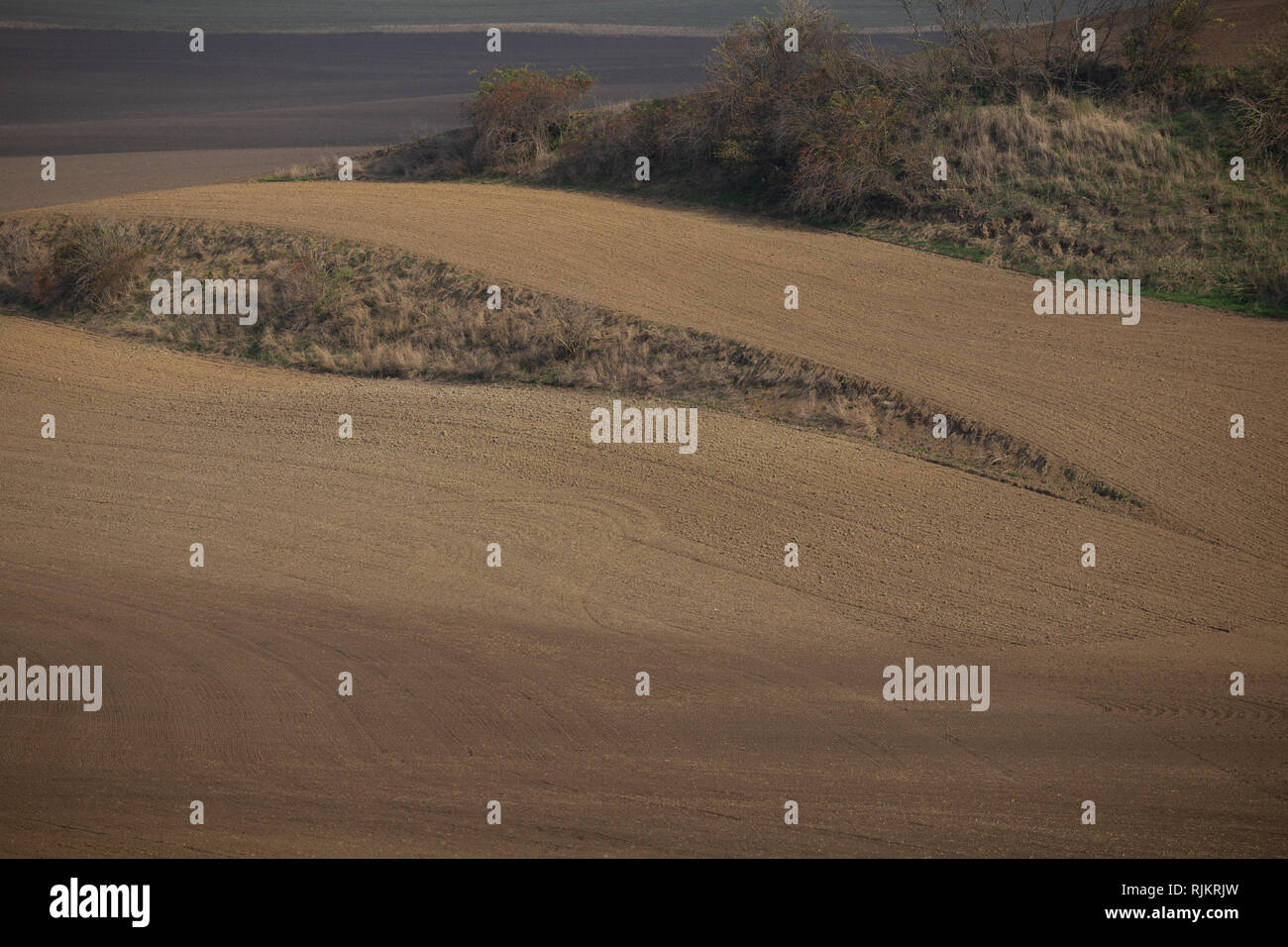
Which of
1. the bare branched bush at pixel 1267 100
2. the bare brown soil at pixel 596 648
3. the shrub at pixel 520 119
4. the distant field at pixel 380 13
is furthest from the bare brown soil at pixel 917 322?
the distant field at pixel 380 13

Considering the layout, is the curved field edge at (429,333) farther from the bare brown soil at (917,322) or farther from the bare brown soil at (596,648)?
the bare brown soil at (596,648)

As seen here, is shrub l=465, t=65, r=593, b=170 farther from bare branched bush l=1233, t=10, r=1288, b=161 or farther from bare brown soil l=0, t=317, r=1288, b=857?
bare branched bush l=1233, t=10, r=1288, b=161

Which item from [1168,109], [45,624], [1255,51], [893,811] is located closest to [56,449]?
[45,624]

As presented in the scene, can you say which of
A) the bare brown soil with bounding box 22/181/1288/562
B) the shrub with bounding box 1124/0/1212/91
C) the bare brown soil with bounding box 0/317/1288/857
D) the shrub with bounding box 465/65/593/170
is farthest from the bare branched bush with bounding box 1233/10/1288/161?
the shrub with bounding box 465/65/593/170

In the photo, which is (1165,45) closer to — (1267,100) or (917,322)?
(1267,100)

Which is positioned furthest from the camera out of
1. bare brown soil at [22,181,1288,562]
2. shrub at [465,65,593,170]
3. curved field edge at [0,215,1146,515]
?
shrub at [465,65,593,170]
